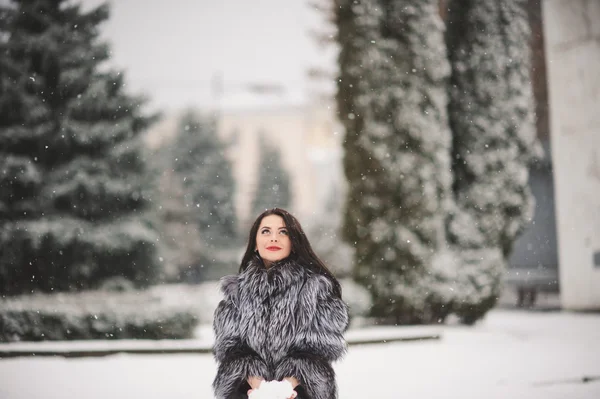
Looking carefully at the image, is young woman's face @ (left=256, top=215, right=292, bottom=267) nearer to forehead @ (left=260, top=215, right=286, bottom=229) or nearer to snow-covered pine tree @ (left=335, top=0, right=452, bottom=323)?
forehead @ (left=260, top=215, right=286, bottom=229)

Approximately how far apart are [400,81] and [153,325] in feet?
19.2

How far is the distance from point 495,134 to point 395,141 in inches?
73.0

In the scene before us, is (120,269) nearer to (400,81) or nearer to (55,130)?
(55,130)

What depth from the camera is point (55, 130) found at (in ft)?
36.3

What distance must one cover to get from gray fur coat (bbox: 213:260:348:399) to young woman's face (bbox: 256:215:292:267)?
0.05m

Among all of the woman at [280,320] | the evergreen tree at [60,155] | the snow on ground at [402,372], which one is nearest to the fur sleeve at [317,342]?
the woman at [280,320]

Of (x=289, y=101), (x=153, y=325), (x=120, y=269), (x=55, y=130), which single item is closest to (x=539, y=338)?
(x=153, y=325)

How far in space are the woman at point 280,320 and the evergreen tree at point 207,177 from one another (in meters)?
19.2

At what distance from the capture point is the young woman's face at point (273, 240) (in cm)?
244

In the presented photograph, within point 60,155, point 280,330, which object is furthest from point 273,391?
point 60,155

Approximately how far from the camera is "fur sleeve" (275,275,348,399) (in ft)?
7.26

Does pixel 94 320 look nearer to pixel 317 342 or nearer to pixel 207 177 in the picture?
pixel 317 342

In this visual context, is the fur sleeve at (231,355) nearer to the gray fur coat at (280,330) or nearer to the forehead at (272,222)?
the gray fur coat at (280,330)

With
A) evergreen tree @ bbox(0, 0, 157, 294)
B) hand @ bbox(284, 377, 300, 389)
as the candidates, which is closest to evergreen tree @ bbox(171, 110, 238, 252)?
evergreen tree @ bbox(0, 0, 157, 294)
